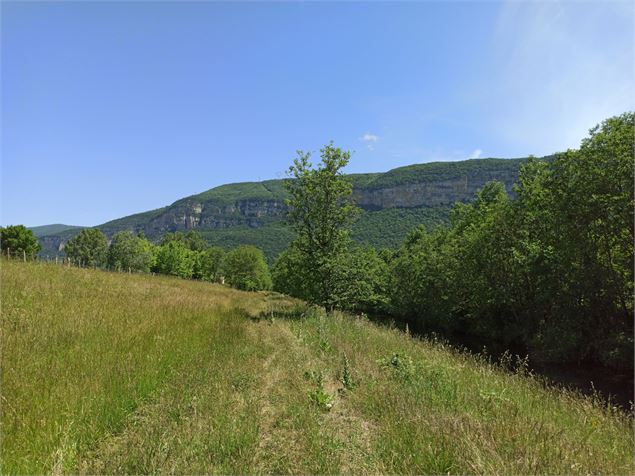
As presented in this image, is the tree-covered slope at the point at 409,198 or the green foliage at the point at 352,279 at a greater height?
the tree-covered slope at the point at 409,198

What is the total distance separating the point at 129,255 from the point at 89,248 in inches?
928

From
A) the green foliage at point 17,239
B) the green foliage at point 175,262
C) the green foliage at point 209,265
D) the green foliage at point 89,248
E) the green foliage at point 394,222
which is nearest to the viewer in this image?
the green foliage at point 17,239

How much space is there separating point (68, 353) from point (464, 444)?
5.46 metres

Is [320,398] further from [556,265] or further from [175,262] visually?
[175,262]

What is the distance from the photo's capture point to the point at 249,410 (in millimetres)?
4633

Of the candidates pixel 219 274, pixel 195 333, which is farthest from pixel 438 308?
pixel 219 274

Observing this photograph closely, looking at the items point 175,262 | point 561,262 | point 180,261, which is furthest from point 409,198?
point 561,262

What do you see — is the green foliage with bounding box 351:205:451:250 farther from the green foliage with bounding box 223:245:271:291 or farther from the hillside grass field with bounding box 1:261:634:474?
the hillside grass field with bounding box 1:261:634:474

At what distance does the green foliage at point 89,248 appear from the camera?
9081cm

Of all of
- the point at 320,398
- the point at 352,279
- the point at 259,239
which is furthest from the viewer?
the point at 259,239

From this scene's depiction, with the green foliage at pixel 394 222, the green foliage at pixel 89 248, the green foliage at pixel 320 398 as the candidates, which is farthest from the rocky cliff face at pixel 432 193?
the green foliage at pixel 320 398

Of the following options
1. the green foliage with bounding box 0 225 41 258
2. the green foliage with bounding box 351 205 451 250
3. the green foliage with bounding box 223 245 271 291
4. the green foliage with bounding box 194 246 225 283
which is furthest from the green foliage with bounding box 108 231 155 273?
the green foliage with bounding box 351 205 451 250

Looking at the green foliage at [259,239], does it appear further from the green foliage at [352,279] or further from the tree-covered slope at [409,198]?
the green foliage at [352,279]

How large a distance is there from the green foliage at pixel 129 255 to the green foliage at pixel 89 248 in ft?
29.3
